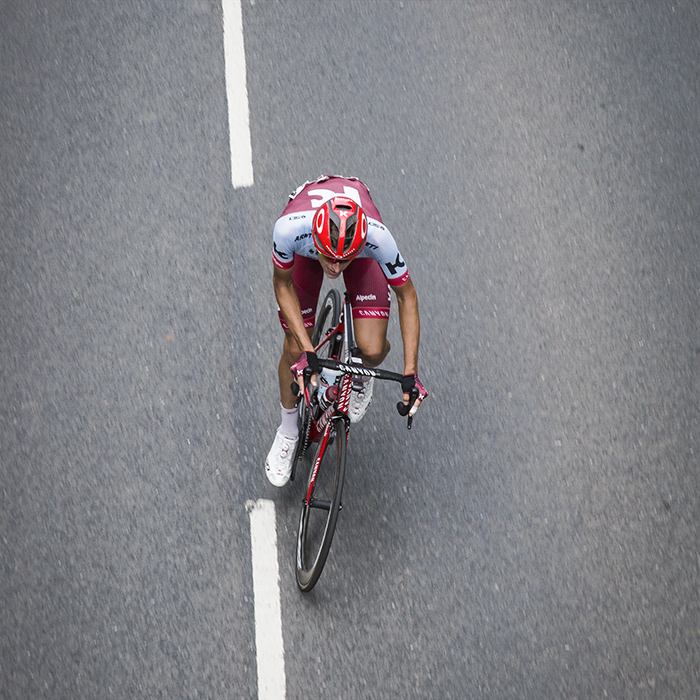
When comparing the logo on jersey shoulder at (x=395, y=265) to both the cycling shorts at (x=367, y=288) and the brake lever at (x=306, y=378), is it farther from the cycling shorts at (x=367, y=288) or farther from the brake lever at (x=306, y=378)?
the brake lever at (x=306, y=378)

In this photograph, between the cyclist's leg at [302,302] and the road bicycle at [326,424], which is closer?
the road bicycle at [326,424]

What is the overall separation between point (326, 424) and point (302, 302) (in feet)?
2.83

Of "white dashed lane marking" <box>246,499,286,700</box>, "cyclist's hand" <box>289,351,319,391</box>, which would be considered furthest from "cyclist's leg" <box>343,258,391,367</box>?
"white dashed lane marking" <box>246,499,286,700</box>

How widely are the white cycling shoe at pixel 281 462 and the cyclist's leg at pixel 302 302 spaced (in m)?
0.29

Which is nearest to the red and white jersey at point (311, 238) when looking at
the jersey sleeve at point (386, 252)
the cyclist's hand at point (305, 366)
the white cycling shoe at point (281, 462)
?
the jersey sleeve at point (386, 252)

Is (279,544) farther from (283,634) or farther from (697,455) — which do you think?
(697,455)

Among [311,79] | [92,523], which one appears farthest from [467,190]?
[92,523]

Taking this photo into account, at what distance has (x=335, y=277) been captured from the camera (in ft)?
13.9

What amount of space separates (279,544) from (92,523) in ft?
4.34

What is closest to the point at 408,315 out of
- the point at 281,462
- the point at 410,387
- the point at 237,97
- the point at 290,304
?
the point at 410,387

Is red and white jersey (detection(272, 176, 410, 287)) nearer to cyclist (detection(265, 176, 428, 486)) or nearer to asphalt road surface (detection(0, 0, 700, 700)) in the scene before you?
cyclist (detection(265, 176, 428, 486))

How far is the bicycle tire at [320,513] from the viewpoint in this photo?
446 cm

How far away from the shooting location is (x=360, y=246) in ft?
13.7

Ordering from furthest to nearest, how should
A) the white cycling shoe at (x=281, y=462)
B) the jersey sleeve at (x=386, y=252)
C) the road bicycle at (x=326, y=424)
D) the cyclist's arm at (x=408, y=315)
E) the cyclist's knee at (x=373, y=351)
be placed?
the white cycling shoe at (x=281, y=462) → the cyclist's knee at (x=373, y=351) → the cyclist's arm at (x=408, y=315) → the jersey sleeve at (x=386, y=252) → the road bicycle at (x=326, y=424)
